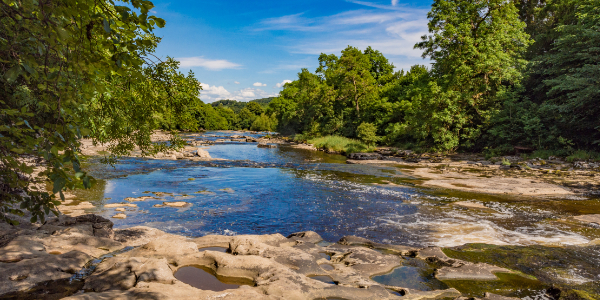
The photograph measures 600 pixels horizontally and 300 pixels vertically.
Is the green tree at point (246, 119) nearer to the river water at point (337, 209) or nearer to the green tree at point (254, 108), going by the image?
the green tree at point (254, 108)

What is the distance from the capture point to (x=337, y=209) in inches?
551

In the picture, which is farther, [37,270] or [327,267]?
[327,267]

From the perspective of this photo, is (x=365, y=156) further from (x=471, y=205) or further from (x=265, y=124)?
(x=265, y=124)

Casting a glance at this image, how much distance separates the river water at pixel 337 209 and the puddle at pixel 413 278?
2351mm

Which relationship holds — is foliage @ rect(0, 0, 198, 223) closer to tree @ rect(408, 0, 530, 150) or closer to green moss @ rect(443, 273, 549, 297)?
green moss @ rect(443, 273, 549, 297)

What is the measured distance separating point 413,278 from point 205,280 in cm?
451

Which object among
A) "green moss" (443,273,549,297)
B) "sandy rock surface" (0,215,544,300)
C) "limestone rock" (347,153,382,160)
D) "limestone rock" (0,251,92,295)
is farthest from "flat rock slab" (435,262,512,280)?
"limestone rock" (347,153,382,160)

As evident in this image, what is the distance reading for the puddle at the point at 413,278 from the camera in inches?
266

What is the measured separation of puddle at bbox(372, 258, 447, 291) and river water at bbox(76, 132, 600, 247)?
2351 millimetres

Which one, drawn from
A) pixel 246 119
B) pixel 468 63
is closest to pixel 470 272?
pixel 468 63

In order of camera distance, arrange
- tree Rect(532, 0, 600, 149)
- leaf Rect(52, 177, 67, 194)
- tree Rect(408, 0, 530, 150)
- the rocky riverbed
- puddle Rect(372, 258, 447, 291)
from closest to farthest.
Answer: leaf Rect(52, 177, 67, 194) → the rocky riverbed → puddle Rect(372, 258, 447, 291) → tree Rect(532, 0, 600, 149) → tree Rect(408, 0, 530, 150)

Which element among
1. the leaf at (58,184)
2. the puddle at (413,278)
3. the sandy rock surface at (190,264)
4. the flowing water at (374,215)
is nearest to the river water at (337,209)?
the flowing water at (374,215)

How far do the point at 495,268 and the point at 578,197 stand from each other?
11683 millimetres

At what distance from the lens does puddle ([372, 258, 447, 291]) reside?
22.1 ft
